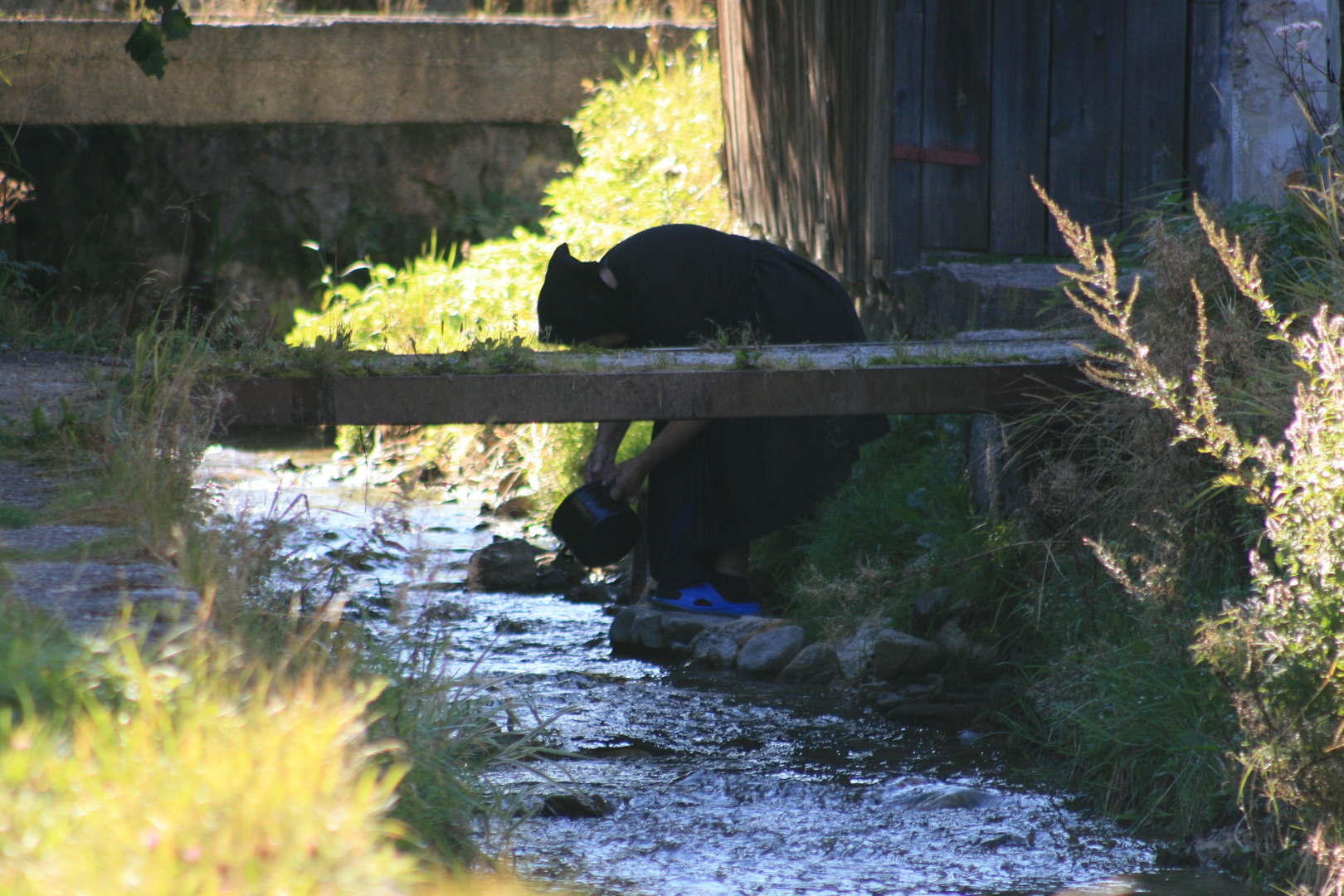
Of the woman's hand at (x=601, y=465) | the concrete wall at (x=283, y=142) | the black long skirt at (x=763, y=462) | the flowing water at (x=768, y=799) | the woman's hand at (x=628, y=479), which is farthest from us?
the concrete wall at (x=283, y=142)

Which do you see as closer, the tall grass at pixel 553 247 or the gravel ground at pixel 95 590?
the gravel ground at pixel 95 590

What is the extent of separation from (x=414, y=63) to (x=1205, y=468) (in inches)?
310

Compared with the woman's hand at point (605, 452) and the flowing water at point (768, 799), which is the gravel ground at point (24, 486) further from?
the woman's hand at point (605, 452)

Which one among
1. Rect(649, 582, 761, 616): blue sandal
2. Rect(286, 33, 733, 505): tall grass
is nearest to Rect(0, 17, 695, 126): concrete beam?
Rect(286, 33, 733, 505): tall grass

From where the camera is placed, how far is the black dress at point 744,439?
16.3 feet

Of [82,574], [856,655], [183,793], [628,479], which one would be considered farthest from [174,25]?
[183,793]

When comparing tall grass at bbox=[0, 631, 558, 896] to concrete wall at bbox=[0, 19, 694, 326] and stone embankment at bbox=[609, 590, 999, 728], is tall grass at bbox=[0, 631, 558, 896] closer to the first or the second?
stone embankment at bbox=[609, 590, 999, 728]

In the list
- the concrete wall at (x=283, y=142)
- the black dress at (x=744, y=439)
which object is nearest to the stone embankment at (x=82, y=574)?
the black dress at (x=744, y=439)

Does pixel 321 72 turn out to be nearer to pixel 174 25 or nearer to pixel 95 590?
pixel 174 25

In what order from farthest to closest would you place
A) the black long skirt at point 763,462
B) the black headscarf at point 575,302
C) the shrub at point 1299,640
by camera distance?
1. the black long skirt at point 763,462
2. the black headscarf at point 575,302
3. the shrub at point 1299,640

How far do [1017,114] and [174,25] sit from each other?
3.33 metres

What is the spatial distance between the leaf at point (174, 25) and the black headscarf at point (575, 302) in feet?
5.12

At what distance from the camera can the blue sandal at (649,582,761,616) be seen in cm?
514

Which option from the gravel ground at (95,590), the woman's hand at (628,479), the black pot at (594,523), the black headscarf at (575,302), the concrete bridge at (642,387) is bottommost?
the black pot at (594,523)
